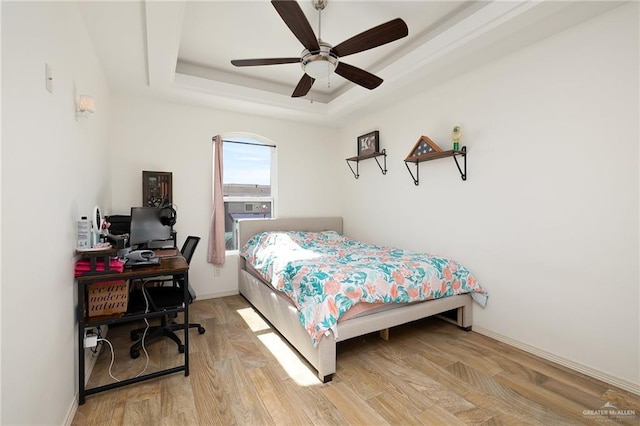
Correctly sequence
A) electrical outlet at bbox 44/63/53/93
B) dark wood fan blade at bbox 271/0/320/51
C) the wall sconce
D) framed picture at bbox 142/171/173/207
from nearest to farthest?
1. electrical outlet at bbox 44/63/53/93
2. dark wood fan blade at bbox 271/0/320/51
3. the wall sconce
4. framed picture at bbox 142/171/173/207

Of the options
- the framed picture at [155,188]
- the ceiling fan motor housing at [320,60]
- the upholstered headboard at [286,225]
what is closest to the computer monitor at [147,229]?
the framed picture at [155,188]

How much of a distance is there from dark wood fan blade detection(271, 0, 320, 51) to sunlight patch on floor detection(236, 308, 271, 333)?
2.55m

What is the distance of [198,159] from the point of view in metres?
3.96

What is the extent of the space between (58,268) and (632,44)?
12.3 ft

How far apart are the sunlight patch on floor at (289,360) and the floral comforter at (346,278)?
0.31m

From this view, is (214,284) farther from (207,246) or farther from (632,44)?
(632,44)

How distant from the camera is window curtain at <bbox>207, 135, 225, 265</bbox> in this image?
394 centimetres

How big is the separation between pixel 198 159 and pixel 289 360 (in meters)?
2.80

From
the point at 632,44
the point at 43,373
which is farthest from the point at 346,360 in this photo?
the point at 632,44

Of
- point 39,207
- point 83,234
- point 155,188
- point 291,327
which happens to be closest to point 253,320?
point 291,327

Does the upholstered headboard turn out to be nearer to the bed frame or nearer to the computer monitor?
the bed frame

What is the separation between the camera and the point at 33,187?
127cm

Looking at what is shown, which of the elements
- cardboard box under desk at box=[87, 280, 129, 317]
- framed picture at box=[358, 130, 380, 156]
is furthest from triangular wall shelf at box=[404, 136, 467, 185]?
cardboard box under desk at box=[87, 280, 129, 317]

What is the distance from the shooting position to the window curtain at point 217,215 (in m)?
3.94
